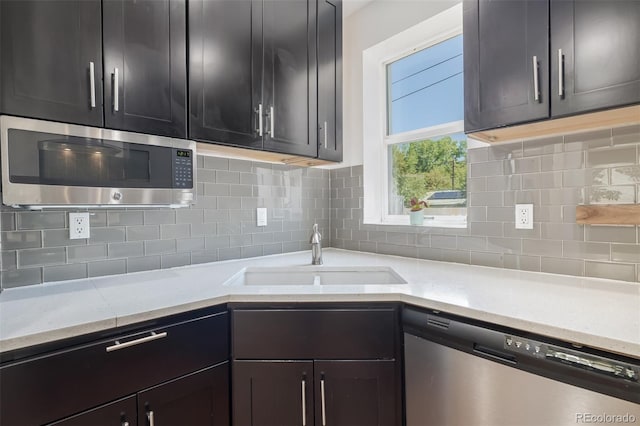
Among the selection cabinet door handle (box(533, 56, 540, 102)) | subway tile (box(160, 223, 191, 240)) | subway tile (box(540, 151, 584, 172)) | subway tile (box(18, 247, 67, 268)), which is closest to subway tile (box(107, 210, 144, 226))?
subway tile (box(160, 223, 191, 240))

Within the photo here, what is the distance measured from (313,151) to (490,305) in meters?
1.24

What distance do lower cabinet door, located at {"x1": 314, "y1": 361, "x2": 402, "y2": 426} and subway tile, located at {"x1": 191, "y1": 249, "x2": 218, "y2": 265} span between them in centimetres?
93

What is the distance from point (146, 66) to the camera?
134 cm

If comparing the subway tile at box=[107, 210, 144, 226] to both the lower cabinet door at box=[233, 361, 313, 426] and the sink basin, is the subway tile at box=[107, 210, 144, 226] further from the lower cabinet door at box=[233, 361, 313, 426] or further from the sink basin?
the lower cabinet door at box=[233, 361, 313, 426]

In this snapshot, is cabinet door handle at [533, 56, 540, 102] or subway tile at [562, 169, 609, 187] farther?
subway tile at [562, 169, 609, 187]

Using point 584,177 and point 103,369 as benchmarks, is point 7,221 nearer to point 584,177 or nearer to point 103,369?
point 103,369

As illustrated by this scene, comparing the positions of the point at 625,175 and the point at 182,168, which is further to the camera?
the point at 182,168

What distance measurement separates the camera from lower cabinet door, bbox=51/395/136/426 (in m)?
0.95

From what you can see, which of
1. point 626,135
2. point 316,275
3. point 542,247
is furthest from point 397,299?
point 626,135

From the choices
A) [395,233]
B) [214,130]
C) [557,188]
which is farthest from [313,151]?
[557,188]

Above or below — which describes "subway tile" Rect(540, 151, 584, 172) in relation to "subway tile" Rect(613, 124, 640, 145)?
below

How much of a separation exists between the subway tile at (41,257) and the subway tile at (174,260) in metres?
0.42

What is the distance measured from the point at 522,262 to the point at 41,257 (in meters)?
2.18

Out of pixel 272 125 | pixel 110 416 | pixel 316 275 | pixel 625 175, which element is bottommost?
pixel 110 416
